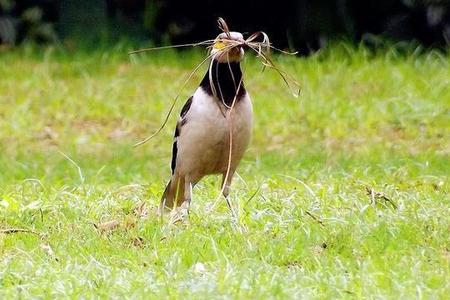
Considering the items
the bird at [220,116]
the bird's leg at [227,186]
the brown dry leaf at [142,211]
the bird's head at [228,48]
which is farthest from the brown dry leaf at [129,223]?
the bird's head at [228,48]

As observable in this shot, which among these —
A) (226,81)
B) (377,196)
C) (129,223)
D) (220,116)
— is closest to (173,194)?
(129,223)

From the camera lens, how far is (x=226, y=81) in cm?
641

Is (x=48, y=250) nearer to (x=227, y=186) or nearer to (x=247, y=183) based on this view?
(x=227, y=186)

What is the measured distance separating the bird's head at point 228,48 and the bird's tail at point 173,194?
860mm

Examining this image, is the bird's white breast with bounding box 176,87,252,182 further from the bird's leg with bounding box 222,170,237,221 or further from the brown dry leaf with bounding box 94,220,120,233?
the brown dry leaf with bounding box 94,220,120,233

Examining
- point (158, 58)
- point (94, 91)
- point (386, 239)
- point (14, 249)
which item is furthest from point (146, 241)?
point (158, 58)

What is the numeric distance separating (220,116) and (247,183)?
1.61 m

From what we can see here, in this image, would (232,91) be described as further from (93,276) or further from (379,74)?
(379,74)

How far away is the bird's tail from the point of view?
22.6ft

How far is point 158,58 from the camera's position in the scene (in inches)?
523

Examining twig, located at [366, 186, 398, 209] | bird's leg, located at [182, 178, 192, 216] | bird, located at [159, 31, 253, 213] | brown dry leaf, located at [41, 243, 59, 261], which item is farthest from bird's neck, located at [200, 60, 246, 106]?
brown dry leaf, located at [41, 243, 59, 261]

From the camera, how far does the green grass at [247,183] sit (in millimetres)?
5387

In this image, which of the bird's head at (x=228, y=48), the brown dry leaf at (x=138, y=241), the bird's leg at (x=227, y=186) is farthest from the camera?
the bird's leg at (x=227, y=186)

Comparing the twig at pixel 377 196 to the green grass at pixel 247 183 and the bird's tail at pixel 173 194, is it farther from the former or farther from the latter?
the bird's tail at pixel 173 194
